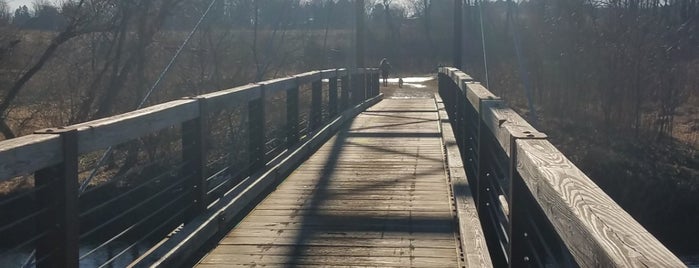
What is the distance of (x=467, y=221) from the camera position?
570cm

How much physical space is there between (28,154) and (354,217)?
3.29 metres

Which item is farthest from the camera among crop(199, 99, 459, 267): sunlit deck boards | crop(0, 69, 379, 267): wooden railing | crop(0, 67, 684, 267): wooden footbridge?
crop(199, 99, 459, 267): sunlit deck boards

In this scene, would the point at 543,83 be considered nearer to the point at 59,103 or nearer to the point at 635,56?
the point at 635,56

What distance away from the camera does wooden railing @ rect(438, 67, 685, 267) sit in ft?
6.69

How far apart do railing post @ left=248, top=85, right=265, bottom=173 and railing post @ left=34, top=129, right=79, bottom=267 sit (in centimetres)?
367

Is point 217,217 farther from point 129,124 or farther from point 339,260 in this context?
point 129,124

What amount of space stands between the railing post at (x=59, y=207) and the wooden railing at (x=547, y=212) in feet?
6.64

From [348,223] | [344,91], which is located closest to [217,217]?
[348,223]

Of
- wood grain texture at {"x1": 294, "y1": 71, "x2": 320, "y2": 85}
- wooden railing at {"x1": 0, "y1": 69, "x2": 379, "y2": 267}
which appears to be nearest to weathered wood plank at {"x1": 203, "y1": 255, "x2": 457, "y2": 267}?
wooden railing at {"x1": 0, "y1": 69, "x2": 379, "y2": 267}

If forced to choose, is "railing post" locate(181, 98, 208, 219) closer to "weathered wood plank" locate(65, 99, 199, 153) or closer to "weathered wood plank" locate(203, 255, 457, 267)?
"weathered wood plank" locate(65, 99, 199, 153)

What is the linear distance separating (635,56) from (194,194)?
19.4 m

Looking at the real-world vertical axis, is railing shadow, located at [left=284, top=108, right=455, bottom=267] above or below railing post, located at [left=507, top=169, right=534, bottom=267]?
below

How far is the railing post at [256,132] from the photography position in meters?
7.39

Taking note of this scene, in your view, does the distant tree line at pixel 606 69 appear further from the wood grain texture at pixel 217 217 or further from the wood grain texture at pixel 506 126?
the wood grain texture at pixel 506 126
